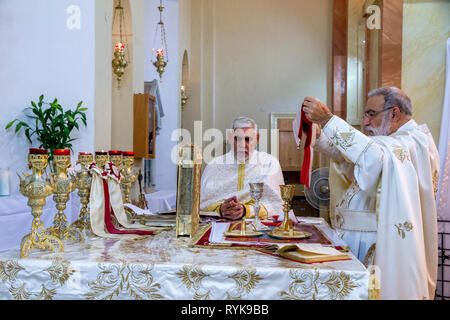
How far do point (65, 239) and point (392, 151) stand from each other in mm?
1645

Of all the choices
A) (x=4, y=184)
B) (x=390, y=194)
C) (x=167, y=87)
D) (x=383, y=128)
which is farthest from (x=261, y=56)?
(x=390, y=194)

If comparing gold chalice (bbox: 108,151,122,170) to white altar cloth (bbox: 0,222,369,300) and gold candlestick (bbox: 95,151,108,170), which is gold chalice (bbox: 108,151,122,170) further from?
white altar cloth (bbox: 0,222,369,300)

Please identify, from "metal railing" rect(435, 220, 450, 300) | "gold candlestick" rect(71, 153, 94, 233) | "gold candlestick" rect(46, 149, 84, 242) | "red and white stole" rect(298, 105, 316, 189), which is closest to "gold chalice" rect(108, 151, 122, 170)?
"gold candlestick" rect(71, 153, 94, 233)

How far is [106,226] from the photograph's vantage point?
2098 millimetres

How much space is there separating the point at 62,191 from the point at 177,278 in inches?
26.7

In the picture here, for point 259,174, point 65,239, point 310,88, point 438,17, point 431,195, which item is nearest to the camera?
point 65,239

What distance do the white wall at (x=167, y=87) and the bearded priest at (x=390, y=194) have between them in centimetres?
592

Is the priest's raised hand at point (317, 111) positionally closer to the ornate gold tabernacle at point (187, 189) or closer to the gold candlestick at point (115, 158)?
the ornate gold tabernacle at point (187, 189)

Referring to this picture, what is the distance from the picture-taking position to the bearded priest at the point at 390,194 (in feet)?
6.89

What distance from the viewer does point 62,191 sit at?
5.98 feet

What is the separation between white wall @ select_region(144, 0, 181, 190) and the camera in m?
8.35

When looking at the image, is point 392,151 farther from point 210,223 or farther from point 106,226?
point 106,226

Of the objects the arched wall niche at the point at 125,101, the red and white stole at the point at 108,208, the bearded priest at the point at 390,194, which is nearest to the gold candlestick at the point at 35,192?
the red and white stole at the point at 108,208
